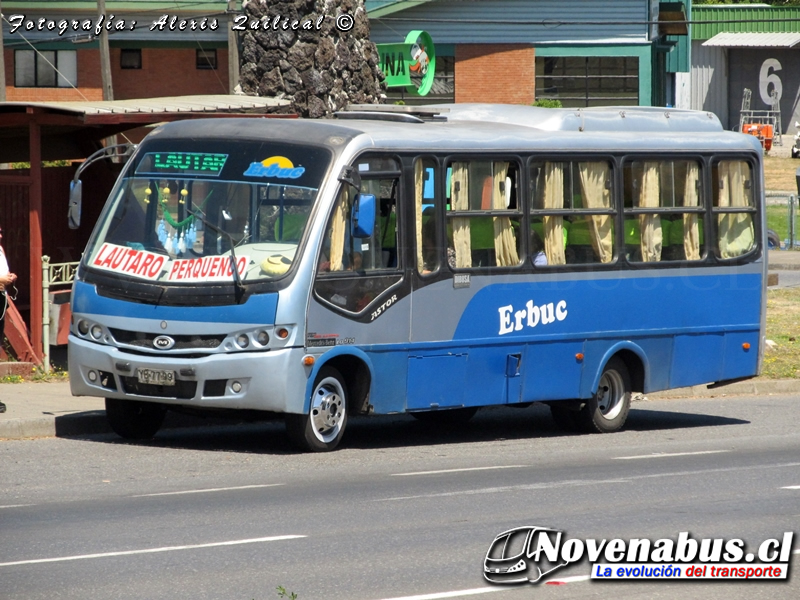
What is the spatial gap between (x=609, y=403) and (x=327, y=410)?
3.74 metres

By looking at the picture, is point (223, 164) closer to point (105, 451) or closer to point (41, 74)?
point (105, 451)

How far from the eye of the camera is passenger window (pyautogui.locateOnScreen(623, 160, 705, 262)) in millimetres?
14094

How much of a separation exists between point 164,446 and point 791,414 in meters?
7.43

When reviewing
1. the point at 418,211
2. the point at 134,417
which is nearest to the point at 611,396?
the point at 418,211

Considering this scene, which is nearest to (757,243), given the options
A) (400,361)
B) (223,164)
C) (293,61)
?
(400,361)

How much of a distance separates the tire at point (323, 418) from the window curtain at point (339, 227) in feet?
2.80

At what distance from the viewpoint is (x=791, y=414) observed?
52.8 ft

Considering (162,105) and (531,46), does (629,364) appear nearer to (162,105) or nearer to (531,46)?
(162,105)

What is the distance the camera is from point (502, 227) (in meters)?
13.0

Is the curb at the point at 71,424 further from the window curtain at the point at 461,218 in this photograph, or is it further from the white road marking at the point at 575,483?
the white road marking at the point at 575,483

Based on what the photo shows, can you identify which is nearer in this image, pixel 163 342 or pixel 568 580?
pixel 568 580

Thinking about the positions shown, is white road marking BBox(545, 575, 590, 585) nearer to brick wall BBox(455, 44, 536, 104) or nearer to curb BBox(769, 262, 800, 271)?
curb BBox(769, 262, 800, 271)

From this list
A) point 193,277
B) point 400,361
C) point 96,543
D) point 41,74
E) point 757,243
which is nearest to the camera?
point 96,543

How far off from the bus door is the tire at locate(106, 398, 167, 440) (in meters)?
1.74
